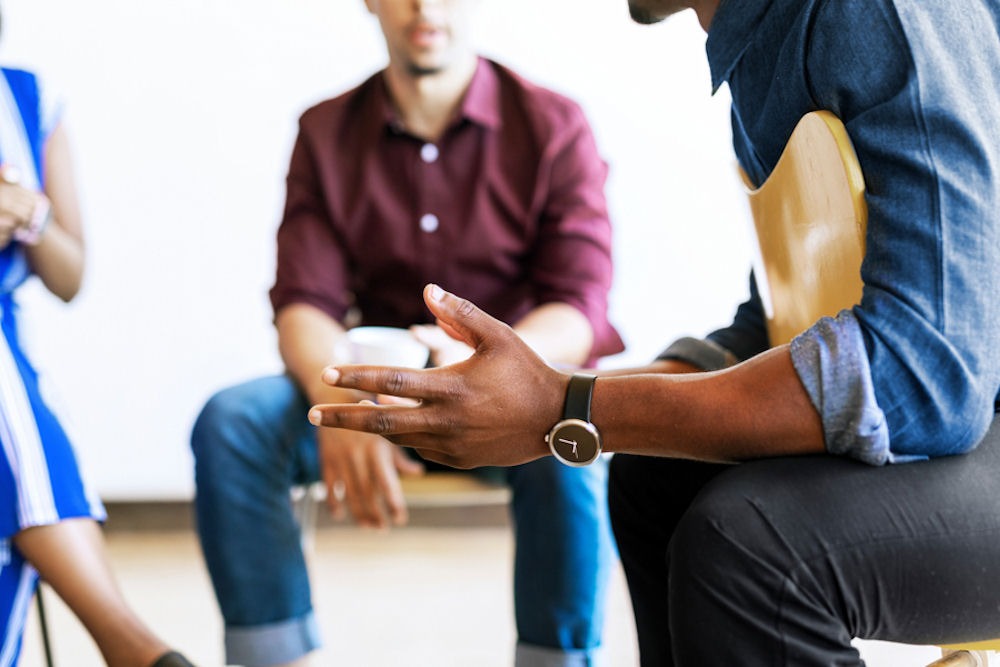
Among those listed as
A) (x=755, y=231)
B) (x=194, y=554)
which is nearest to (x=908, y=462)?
(x=755, y=231)

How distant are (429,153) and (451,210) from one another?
0.34 feet

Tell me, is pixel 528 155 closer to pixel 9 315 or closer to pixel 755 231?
pixel 755 231

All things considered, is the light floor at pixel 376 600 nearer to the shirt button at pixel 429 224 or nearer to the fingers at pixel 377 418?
the shirt button at pixel 429 224

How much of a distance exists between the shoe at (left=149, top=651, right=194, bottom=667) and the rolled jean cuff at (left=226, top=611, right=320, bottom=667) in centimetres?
13

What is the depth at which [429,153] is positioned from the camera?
5.95 feet

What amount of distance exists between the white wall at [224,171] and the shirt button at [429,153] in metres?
0.76

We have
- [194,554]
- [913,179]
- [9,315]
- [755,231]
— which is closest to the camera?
[913,179]

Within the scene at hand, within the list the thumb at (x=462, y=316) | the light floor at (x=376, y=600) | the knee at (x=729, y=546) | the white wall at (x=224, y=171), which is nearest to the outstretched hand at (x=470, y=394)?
the thumb at (x=462, y=316)

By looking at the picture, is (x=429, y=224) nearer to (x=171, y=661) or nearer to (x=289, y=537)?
(x=289, y=537)

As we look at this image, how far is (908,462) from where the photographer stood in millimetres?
885

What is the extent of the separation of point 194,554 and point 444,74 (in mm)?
1418

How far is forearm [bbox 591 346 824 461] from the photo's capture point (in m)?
0.86

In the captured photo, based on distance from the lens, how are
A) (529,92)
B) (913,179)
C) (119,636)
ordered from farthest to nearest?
(529,92), (119,636), (913,179)

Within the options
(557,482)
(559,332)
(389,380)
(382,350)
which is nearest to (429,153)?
(559,332)
